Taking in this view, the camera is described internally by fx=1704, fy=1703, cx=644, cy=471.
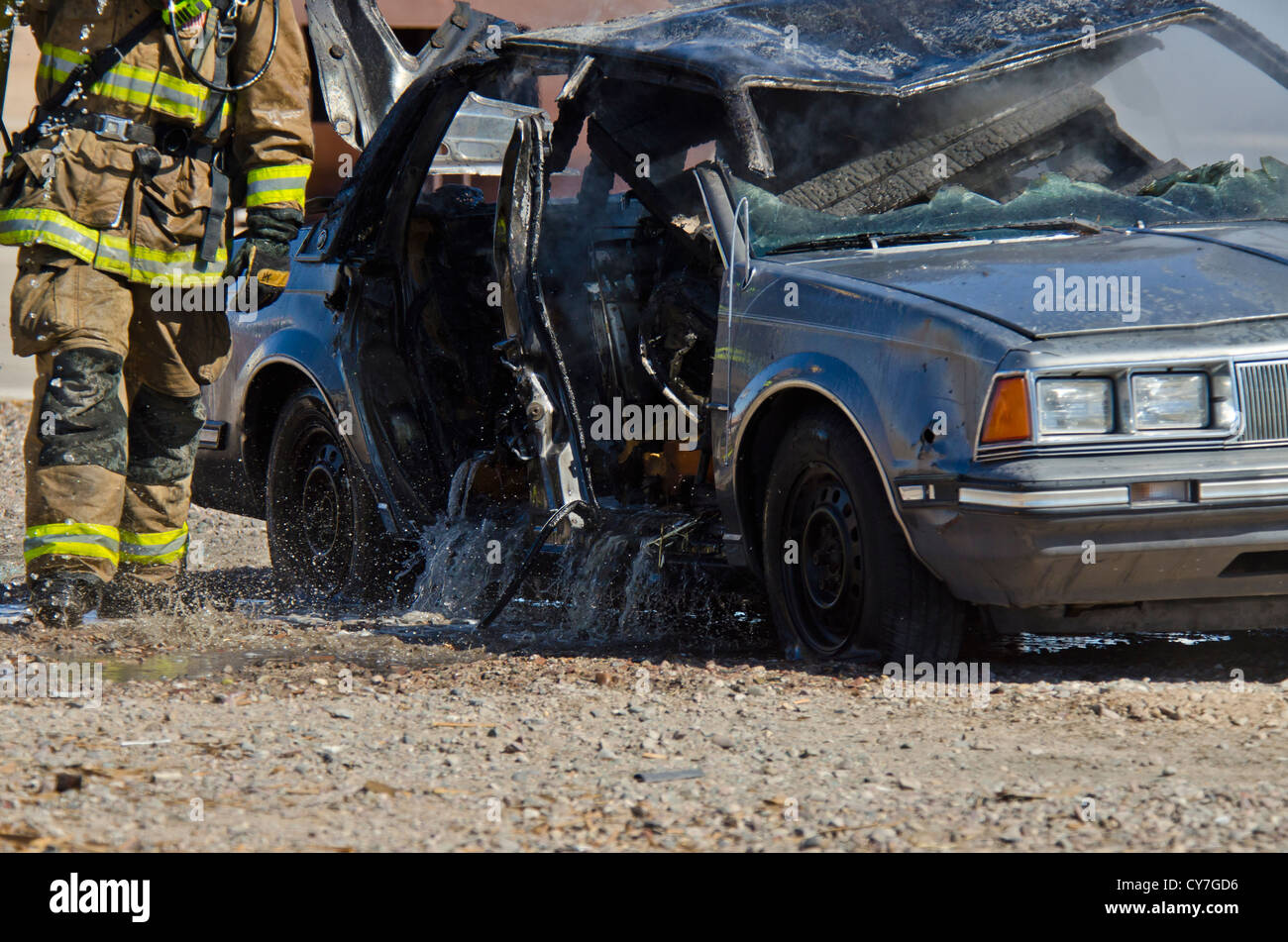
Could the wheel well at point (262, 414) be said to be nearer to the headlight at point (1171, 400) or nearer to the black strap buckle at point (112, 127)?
the black strap buckle at point (112, 127)

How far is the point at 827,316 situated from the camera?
4.17 meters

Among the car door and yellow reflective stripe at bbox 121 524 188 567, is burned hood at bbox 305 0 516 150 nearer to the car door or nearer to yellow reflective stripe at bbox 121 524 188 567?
the car door

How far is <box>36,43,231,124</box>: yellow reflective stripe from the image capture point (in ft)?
17.2

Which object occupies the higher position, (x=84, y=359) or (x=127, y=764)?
(x=84, y=359)

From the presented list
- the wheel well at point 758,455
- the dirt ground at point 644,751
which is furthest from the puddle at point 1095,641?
the wheel well at point 758,455

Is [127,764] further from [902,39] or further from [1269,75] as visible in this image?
[1269,75]

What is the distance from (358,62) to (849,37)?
2246mm

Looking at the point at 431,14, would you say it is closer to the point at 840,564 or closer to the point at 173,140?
the point at 173,140

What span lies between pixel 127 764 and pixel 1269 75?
3.89 meters

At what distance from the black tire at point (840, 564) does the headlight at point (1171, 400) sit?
643 mm
